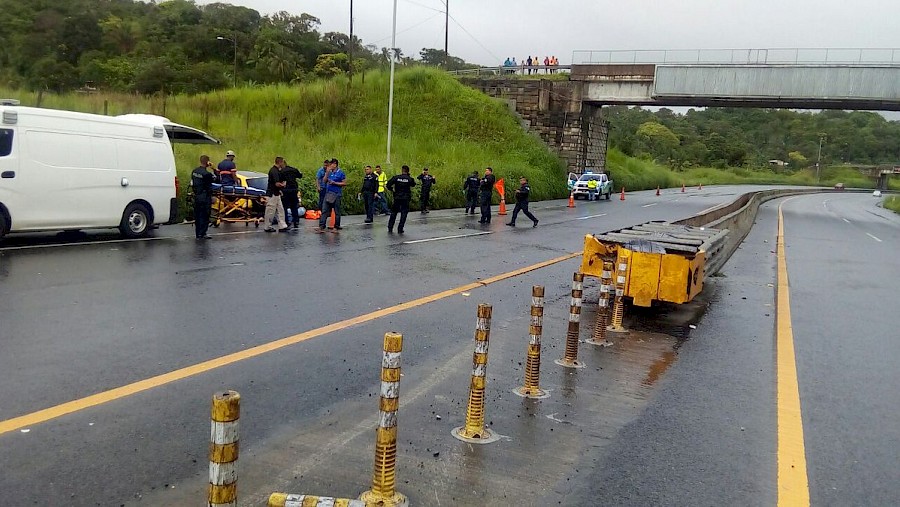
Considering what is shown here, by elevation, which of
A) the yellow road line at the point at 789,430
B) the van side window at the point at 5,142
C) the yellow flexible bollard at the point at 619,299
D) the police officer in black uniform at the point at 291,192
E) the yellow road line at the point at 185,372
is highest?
the van side window at the point at 5,142

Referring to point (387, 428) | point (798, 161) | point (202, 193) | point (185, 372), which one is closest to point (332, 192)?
point (202, 193)

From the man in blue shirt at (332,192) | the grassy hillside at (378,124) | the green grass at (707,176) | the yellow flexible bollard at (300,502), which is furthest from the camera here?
the green grass at (707,176)

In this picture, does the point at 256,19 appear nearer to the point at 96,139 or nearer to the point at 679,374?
the point at 96,139

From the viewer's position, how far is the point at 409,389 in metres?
5.61

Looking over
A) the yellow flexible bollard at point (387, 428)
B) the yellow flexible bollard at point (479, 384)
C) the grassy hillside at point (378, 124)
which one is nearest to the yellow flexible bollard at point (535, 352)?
the yellow flexible bollard at point (479, 384)

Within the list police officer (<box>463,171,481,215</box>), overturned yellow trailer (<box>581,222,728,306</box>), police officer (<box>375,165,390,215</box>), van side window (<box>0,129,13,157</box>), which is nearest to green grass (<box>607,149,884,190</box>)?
police officer (<box>463,171,481,215</box>)

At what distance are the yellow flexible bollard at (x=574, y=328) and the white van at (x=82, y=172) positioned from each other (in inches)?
373

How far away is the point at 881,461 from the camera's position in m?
4.69

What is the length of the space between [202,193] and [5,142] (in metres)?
3.49

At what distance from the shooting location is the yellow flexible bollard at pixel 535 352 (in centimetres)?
542

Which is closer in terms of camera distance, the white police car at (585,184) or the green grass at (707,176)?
the white police car at (585,184)

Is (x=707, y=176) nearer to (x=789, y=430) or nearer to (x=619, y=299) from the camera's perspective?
(x=619, y=299)

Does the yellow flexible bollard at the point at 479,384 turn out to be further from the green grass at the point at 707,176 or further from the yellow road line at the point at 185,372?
the green grass at the point at 707,176

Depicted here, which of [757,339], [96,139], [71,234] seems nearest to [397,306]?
[757,339]
